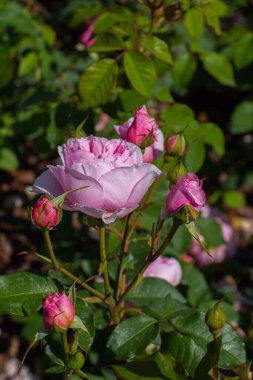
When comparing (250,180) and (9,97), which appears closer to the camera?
(9,97)

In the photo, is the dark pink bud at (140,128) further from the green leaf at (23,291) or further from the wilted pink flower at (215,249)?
the wilted pink flower at (215,249)

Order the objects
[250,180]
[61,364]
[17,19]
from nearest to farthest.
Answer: [61,364] → [17,19] → [250,180]

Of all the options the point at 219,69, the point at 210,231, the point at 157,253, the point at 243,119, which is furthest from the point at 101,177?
the point at 243,119

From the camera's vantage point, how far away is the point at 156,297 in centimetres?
145

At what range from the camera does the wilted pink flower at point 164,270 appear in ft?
5.43

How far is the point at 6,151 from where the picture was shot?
2.42 m

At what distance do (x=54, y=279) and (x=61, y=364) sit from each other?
7.0 inches

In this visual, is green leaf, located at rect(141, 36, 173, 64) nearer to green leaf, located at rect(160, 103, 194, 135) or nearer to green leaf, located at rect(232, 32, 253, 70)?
green leaf, located at rect(160, 103, 194, 135)

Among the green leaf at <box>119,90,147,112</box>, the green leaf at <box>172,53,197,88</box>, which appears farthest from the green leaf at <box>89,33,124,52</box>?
the green leaf at <box>172,53,197,88</box>

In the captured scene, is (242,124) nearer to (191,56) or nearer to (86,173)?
(191,56)

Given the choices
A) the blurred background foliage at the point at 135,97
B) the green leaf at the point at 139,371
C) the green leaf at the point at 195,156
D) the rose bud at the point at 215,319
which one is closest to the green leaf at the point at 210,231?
the blurred background foliage at the point at 135,97

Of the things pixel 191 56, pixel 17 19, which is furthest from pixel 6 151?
pixel 191 56

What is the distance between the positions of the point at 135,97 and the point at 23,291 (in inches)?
28.0

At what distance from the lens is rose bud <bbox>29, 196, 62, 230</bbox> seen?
988 millimetres
